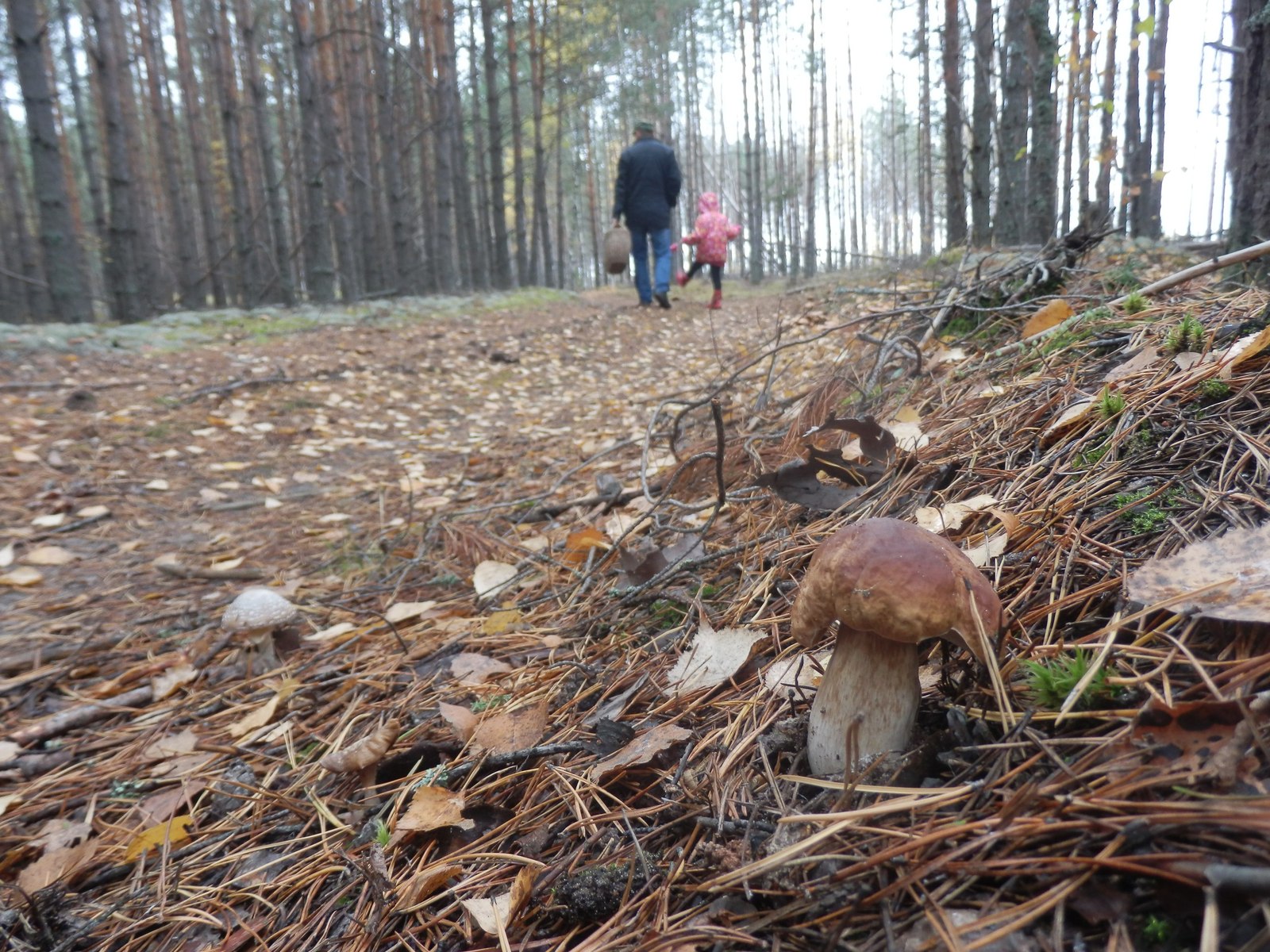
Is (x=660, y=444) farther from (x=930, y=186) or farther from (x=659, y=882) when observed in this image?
(x=930, y=186)

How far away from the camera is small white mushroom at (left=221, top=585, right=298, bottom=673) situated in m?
2.05

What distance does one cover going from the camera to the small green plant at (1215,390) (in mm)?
1323

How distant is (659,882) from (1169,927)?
22.8 inches

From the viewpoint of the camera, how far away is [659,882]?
953 millimetres

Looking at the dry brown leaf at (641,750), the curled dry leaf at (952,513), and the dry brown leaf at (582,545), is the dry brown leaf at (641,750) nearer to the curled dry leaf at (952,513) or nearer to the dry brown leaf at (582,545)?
the curled dry leaf at (952,513)

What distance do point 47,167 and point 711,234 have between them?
8638 millimetres

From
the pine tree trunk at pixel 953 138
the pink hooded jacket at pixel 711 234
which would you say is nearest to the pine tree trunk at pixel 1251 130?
the pine tree trunk at pixel 953 138

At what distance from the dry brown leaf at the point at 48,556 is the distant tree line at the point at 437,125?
3252mm

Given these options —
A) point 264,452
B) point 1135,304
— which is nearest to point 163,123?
point 264,452

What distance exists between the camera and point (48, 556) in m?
2.88

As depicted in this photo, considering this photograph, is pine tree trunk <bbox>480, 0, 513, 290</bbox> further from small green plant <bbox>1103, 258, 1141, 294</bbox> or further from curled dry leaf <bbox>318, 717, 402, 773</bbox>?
curled dry leaf <bbox>318, 717, 402, 773</bbox>

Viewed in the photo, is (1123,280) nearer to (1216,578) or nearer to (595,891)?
(1216,578)

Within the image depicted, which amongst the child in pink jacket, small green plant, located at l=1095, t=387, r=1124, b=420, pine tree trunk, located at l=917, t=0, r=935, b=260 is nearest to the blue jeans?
the child in pink jacket

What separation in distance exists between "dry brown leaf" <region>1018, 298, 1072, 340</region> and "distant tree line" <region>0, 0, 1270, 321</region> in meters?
0.50
